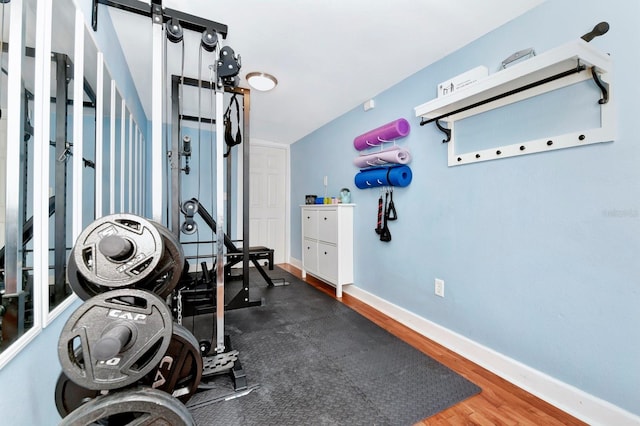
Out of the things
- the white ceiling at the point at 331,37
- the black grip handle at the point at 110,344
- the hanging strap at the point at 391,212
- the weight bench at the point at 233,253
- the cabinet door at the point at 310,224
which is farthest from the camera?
the cabinet door at the point at 310,224

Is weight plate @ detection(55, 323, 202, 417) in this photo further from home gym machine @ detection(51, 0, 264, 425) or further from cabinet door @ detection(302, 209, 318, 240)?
cabinet door @ detection(302, 209, 318, 240)

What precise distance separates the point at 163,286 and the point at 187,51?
1.92 meters

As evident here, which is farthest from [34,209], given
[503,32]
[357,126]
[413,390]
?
[357,126]

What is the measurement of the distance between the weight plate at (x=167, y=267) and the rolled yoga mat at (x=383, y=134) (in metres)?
1.98

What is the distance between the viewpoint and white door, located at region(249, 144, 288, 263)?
4551 mm

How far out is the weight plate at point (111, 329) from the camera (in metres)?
0.73

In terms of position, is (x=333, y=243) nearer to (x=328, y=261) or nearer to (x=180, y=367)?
(x=328, y=261)

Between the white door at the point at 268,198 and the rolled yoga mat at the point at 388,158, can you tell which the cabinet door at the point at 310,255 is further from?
the rolled yoga mat at the point at 388,158

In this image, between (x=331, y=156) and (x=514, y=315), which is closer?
(x=514, y=315)

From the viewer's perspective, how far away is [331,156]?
3545 millimetres

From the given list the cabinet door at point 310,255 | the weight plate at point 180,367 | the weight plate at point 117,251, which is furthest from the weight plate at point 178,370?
the cabinet door at point 310,255

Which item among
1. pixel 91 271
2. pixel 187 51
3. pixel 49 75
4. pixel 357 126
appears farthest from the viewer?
pixel 357 126

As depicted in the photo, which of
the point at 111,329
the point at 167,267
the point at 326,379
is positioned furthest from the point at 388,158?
the point at 111,329

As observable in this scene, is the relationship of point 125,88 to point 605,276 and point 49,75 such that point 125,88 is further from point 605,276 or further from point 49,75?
point 605,276
